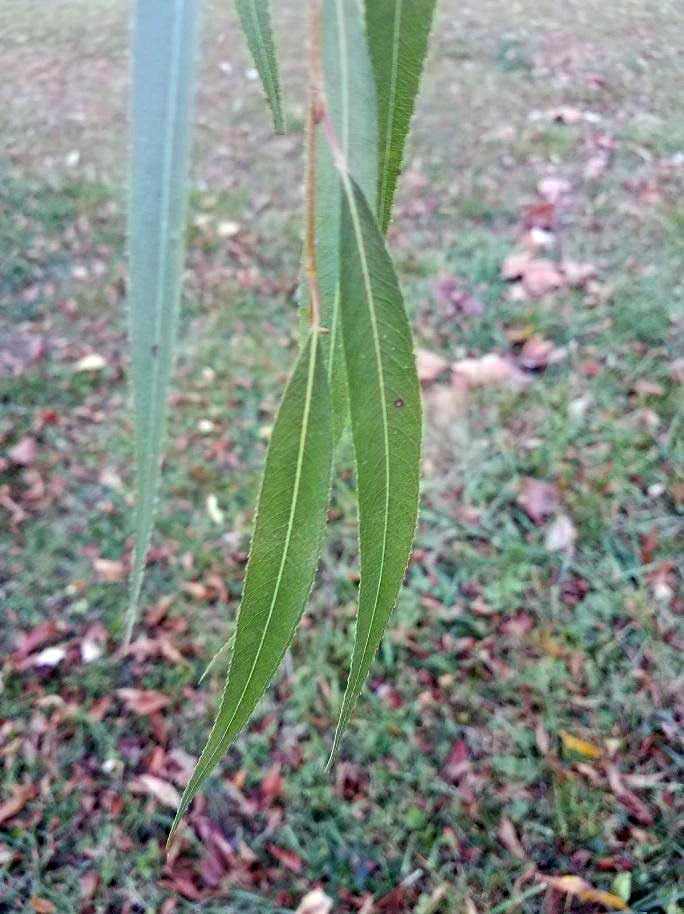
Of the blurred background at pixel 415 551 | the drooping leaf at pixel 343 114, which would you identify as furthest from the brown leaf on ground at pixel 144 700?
the drooping leaf at pixel 343 114

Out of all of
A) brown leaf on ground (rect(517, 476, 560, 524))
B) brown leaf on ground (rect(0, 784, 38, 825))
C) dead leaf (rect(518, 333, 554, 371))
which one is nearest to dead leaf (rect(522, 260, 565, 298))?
dead leaf (rect(518, 333, 554, 371))

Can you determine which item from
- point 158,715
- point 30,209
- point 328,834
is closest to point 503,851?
point 328,834

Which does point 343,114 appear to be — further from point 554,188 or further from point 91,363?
point 554,188

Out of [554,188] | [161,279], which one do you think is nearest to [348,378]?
[161,279]

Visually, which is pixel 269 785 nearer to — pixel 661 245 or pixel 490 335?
pixel 490 335

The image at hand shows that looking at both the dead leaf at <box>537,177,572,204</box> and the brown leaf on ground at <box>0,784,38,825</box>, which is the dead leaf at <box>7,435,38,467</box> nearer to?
the brown leaf on ground at <box>0,784,38,825</box>

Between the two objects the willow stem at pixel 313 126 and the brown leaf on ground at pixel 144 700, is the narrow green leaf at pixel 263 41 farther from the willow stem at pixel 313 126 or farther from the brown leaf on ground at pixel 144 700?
the brown leaf on ground at pixel 144 700
